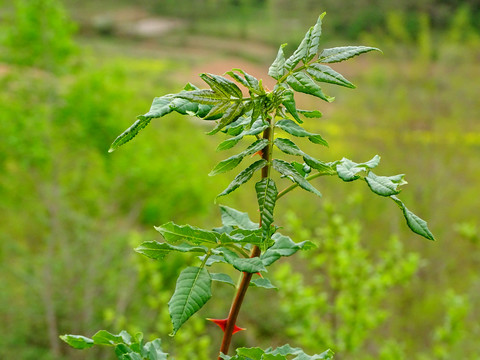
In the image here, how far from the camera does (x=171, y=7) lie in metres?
21.6

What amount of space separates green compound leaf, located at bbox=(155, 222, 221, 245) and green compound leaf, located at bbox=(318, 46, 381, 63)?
35 centimetres

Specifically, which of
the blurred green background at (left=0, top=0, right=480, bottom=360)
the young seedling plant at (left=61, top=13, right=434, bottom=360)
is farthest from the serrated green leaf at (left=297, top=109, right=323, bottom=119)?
the blurred green background at (left=0, top=0, right=480, bottom=360)

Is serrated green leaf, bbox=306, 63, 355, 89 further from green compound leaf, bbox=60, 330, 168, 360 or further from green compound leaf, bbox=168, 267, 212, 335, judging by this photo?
green compound leaf, bbox=60, 330, 168, 360

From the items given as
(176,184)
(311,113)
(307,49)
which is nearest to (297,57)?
(307,49)

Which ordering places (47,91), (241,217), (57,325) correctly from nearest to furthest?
(241,217) < (47,91) < (57,325)

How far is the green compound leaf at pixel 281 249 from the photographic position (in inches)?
38.1

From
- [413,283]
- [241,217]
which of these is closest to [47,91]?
[413,283]

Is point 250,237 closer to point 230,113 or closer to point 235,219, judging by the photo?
point 230,113

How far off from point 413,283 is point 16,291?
24.9ft

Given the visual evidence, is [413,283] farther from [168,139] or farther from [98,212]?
[98,212]

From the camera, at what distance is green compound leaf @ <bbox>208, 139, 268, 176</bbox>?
2.86 ft

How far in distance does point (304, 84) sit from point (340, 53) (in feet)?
0.29

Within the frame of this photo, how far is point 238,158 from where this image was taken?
3.04 feet

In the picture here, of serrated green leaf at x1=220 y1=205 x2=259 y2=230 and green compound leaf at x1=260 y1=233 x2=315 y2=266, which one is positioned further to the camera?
serrated green leaf at x1=220 y1=205 x2=259 y2=230
